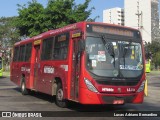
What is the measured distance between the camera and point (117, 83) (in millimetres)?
11430

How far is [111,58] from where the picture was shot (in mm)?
11609

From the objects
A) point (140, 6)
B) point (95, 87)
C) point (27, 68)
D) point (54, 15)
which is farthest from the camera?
point (140, 6)

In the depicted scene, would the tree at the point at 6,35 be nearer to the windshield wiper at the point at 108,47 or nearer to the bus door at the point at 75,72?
the bus door at the point at 75,72

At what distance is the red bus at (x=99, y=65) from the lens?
37.0 feet

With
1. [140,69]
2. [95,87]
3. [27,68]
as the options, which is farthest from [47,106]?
[27,68]

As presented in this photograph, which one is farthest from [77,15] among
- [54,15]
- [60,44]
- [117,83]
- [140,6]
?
[140,6]

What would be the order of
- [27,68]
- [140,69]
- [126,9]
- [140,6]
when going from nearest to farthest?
[140,69] → [27,68] → [126,9] → [140,6]

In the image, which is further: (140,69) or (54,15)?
(54,15)

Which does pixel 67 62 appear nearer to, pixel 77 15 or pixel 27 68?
pixel 27 68

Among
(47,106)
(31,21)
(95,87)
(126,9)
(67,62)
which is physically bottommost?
(47,106)

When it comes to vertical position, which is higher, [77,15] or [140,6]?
[140,6]

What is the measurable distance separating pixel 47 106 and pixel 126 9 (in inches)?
3393

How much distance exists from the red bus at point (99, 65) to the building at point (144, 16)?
70.2 meters

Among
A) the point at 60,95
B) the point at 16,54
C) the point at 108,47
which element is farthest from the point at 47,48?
the point at 16,54
